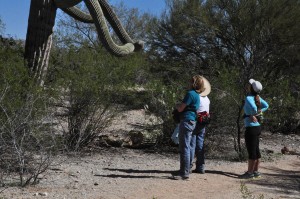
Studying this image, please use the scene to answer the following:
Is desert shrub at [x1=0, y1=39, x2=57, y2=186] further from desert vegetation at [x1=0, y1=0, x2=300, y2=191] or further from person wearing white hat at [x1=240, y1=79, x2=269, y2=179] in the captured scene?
person wearing white hat at [x1=240, y1=79, x2=269, y2=179]

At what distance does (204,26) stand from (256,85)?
36.7 feet

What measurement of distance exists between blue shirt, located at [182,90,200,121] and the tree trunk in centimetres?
320

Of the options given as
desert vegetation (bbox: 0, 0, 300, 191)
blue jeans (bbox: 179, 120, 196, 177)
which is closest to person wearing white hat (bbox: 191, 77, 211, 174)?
blue jeans (bbox: 179, 120, 196, 177)

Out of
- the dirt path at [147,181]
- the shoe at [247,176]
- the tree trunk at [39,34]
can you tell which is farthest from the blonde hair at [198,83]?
the tree trunk at [39,34]

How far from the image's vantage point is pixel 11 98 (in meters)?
7.57

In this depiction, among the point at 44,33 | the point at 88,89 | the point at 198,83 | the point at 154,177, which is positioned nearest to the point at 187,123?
the point at 198,83

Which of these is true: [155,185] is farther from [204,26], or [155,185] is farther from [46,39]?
[204,26]

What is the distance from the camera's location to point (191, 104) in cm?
761

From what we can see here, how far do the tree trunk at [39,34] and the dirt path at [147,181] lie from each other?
1.96 metres

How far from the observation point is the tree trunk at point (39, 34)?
9.70 metres

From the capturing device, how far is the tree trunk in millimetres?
9695

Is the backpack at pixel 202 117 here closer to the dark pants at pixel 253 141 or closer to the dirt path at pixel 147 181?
the dark pants at pixel 253 141

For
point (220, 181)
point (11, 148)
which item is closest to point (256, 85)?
point (220, 181)

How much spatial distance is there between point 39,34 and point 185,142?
3.87 metres
